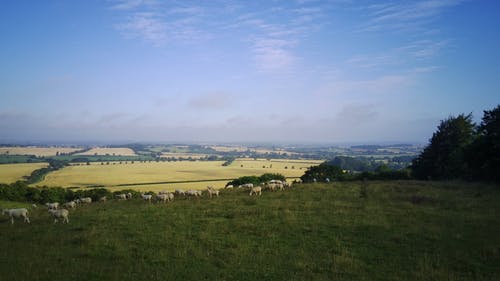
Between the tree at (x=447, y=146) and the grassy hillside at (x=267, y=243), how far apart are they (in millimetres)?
28464

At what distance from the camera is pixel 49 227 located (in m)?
17.8

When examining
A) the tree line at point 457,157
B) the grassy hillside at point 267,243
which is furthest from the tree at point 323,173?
the grassy hillside at point 267,243

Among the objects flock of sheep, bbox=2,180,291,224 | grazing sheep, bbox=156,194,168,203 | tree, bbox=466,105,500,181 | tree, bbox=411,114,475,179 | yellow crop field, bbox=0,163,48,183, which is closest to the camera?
flock of sheep, bbox=2,180,291,224

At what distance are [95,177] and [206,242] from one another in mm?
77143

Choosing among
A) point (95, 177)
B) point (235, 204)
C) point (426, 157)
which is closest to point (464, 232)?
point (235, 204)

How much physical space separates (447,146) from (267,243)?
150ft

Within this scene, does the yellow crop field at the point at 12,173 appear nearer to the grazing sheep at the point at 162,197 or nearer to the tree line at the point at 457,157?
the grazing sheep at the point at 162,197

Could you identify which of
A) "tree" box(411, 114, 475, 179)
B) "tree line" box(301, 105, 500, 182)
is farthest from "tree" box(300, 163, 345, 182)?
"tree" box(411, 114, 475, 179)

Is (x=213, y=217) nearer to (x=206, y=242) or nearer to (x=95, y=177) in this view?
(x=206, y=242)

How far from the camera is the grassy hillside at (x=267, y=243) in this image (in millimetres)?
10523

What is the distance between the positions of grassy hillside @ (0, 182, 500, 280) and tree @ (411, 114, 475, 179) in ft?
93.4

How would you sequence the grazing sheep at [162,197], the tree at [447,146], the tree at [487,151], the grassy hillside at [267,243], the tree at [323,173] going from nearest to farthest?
the grassy hillside at [267,243]
the grazing sheep at [162,197]
the tree at [487,151]
the tree at [447,146]
the tree at [323,173]

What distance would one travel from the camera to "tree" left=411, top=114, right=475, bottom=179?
46625 millimetres

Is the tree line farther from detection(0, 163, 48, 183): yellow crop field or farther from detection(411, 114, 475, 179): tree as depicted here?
detection(0, 163, 48, 183): yellow crop field
